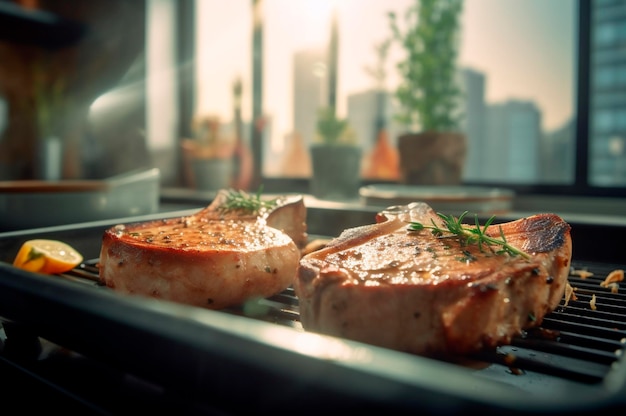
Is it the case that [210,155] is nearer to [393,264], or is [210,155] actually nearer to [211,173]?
[211,173]

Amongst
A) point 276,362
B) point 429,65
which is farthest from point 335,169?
point 276,362

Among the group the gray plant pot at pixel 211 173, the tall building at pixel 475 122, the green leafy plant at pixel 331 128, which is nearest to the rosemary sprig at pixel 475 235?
the green leafy plant at pixel 331 128

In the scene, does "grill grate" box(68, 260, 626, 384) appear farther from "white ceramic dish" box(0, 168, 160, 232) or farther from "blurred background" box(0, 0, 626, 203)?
"blurred background" box(0, 0, 626, 203)

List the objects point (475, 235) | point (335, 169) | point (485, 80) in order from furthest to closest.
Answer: point (485, 80) → point (335, 169) → point (475, 235)

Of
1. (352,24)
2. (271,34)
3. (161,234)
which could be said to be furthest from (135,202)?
(271,34)

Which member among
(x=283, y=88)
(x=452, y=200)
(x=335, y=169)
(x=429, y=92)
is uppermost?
(x=283, y=88)

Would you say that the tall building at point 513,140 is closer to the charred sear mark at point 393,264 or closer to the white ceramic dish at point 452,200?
the white ceramic dish at point 452,200

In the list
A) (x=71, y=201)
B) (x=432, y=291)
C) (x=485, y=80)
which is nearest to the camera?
(x=432, y=291)

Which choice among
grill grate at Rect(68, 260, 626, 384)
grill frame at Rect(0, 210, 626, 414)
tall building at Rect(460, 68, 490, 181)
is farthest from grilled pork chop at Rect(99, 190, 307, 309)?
tall building at Rect(460, 68, 490, 181)
